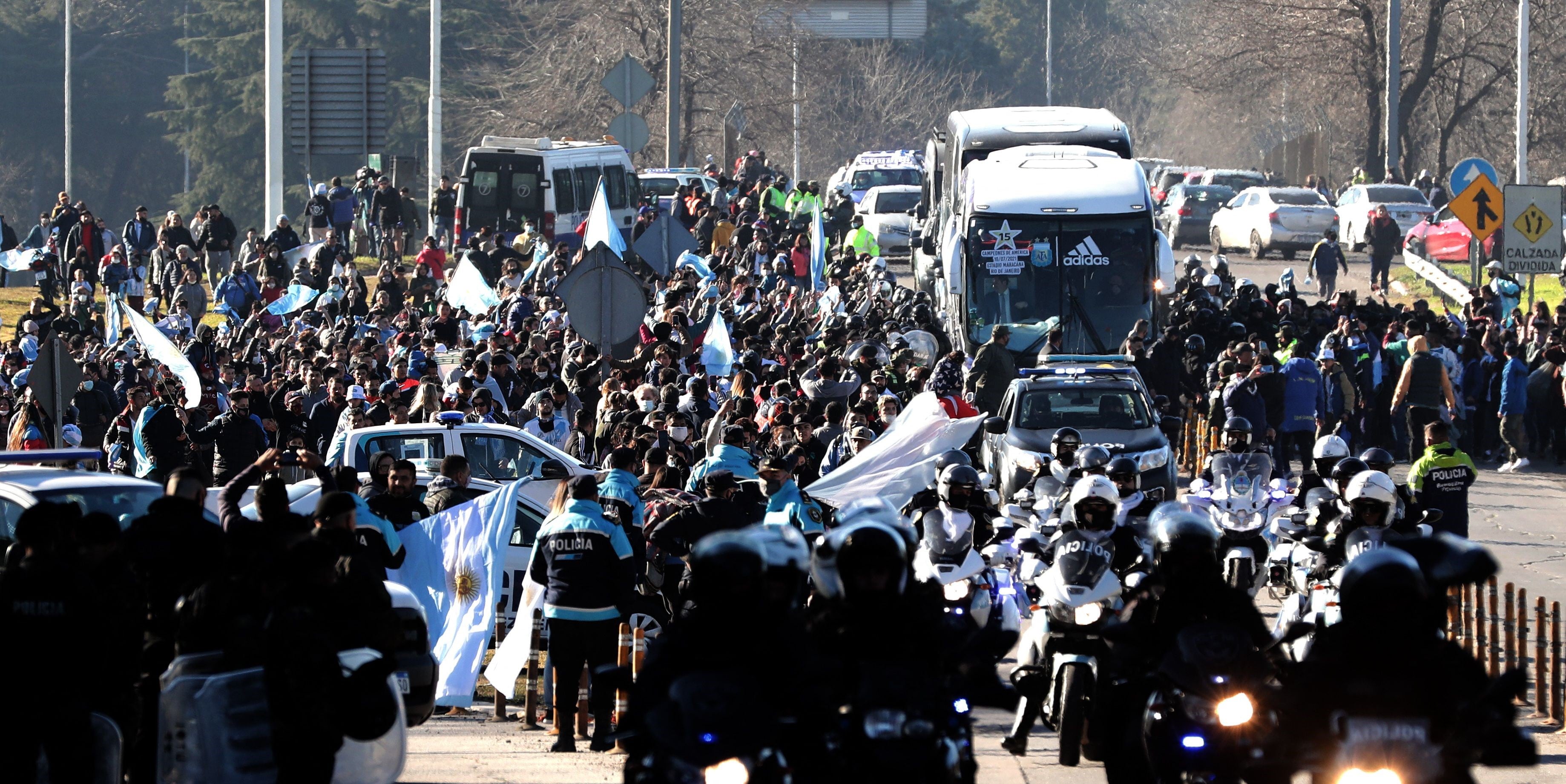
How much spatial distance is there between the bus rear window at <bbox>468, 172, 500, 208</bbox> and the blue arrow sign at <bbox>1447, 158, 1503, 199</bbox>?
16769 millimetres

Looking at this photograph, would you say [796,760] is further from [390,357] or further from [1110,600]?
[390,357]

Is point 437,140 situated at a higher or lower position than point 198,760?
higher

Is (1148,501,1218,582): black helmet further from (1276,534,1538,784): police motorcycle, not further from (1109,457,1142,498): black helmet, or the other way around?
(1109,457,1142,498): black helmet

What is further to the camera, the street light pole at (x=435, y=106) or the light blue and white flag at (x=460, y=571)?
the street light pole at (x=435, y=106)

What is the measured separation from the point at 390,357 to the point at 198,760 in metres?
14.6

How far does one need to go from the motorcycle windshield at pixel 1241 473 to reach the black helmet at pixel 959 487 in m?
3.47

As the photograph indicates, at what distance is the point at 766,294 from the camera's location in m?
29.7

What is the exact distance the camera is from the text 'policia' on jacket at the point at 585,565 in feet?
35.0

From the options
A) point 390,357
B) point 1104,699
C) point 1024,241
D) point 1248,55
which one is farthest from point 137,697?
point 1248,55

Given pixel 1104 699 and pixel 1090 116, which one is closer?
pixel 1104 699

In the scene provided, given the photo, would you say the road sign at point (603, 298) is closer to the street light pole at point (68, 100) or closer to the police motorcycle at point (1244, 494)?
the police motorcycle at point (1244, 494)

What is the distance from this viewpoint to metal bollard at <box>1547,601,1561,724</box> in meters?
11.7

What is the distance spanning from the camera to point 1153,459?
60.8ft

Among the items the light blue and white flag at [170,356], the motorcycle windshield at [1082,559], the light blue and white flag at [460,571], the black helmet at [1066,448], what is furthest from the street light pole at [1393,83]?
the motorcycle windshield at [1082,559]
